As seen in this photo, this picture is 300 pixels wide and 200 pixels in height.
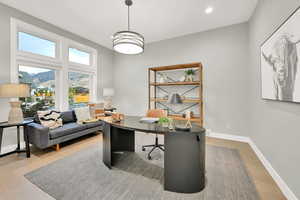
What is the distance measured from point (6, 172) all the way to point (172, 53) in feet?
15.3

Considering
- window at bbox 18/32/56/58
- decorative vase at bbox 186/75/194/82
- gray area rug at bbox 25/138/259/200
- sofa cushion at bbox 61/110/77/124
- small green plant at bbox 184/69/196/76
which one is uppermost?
window at bbox 18/32/56/58

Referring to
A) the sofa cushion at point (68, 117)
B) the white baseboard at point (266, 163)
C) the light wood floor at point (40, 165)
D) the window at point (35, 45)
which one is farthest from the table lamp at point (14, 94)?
the white baseboard at point (266, 163)

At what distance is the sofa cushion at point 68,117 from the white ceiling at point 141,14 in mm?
2396


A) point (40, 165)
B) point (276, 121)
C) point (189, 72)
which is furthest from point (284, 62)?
point (40, 165)

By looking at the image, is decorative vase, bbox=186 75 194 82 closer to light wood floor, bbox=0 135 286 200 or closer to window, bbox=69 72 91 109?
light wood floor, bbox=0 135 286 200

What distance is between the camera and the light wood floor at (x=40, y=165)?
1.61m

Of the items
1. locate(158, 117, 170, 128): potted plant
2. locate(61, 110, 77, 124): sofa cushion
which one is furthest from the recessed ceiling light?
locate(61, 110, 77, 124): sofa cushion

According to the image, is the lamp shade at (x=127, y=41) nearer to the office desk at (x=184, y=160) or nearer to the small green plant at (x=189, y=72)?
the office desk at (x=184, y=160)

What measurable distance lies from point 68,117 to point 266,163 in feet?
14.8

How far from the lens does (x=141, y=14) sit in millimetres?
3039

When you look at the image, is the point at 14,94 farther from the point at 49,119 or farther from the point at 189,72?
the point at 189,72

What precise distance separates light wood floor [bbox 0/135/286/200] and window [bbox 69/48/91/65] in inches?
102

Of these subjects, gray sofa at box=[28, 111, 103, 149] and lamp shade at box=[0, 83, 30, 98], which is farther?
gray sofa at box=[28, 111, 103, 149]

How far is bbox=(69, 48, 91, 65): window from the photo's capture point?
13.7 feet
